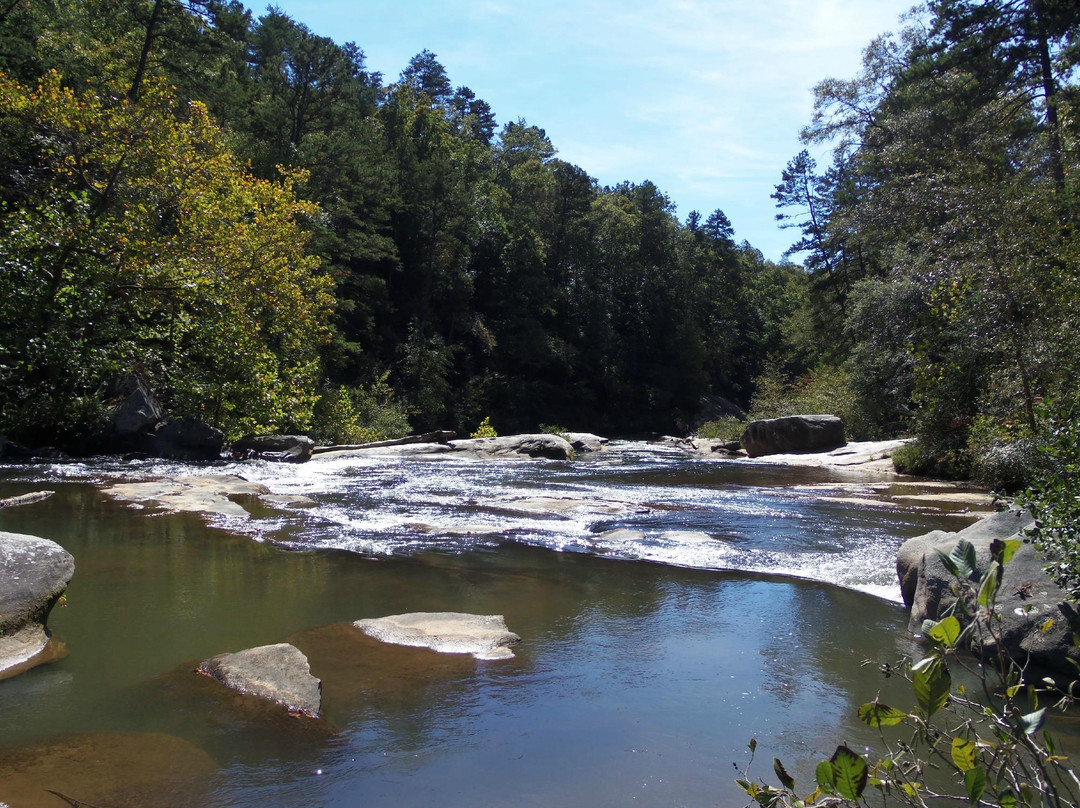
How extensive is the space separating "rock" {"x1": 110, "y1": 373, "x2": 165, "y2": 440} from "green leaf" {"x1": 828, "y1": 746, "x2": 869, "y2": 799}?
52.5ft

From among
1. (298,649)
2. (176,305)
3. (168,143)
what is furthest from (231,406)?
(298,649)

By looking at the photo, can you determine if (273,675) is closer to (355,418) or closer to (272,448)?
(272,448)

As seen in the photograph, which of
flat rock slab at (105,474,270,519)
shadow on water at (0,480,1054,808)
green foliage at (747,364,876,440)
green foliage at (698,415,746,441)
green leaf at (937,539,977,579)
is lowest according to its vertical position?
shadow on water at (0,480,1054,808)

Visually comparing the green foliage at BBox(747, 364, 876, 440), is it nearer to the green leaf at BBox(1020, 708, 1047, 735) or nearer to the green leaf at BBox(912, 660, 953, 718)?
the green leaf at BBox(912, 660, 953, 718)

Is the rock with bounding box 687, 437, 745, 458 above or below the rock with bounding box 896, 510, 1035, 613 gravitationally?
below

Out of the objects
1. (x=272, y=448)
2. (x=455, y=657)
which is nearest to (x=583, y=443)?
(x=272, y=448)

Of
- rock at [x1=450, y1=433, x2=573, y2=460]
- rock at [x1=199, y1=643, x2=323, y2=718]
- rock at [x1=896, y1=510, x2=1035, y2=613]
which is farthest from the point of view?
rock at [x1=450, y1=433, x2=573, y2=460]

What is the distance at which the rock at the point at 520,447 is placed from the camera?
20.5 m

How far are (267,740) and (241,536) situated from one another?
4.87 metres

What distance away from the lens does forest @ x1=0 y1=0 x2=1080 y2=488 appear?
12.2 m

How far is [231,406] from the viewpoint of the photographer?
1666 centimetres

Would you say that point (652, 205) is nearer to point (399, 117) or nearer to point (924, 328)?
point (399, 117)

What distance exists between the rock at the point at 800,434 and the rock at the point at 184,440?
14657 mm

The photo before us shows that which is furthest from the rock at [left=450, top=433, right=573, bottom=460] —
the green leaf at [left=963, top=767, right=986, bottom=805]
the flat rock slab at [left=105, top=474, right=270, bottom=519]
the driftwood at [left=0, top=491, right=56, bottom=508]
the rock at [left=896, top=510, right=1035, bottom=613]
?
the green leaf at [left=963, top=767, right=986, bottom=805]
